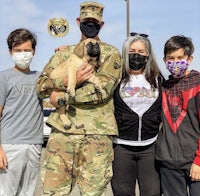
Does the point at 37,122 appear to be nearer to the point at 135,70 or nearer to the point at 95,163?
the point at 95,163

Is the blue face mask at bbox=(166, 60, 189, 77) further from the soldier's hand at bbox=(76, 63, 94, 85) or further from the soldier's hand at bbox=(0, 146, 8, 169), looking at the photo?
the soldier's hand at bbox=(0, 146, 8, 169)

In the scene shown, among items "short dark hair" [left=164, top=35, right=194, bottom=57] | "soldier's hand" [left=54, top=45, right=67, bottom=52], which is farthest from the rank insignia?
"short dark hair" [left=164, top=35, right=194, bottom=57]

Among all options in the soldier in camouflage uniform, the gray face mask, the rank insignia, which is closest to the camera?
the soldier in camouflage uniform

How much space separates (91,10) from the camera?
3.61 m

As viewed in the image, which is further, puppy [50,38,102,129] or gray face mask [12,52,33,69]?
gray face mask [12,52,33,69]

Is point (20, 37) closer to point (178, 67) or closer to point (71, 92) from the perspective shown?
point (71, 92)

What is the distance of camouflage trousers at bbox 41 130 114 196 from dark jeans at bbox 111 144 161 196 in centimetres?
26

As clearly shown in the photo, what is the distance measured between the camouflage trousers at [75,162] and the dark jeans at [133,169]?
0.26 m

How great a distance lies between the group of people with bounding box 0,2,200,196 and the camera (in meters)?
3.50

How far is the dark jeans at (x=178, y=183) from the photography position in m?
3.50

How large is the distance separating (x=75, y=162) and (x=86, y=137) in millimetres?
251

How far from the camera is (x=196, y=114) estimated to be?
11.5ft

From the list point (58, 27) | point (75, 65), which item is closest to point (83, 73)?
point (75, 65)

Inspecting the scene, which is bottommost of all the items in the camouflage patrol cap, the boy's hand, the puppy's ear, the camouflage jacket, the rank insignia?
the boy's hand
